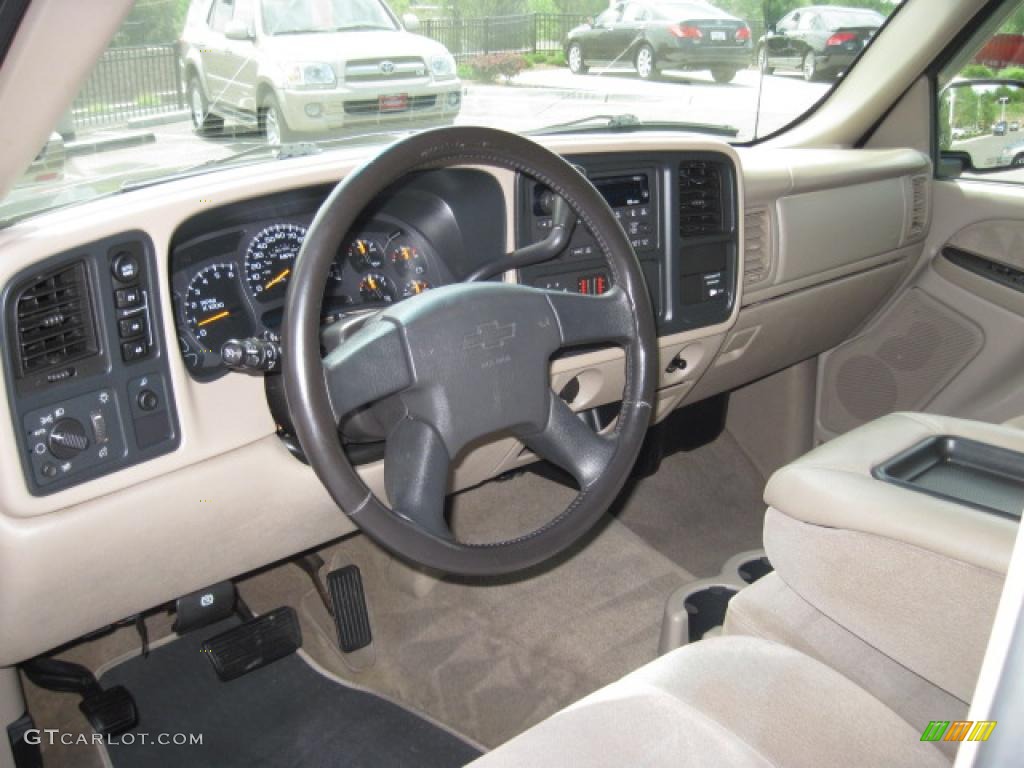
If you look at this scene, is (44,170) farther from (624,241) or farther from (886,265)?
(886,265)

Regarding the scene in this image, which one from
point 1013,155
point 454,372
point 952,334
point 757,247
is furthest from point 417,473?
point 1013,155

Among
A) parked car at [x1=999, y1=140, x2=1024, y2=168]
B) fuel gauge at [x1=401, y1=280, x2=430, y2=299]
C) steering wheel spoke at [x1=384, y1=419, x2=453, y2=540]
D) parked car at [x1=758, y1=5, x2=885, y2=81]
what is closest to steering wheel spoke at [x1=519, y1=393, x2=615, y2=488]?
steering wheel spoke at [x1=384, y1=419, x2=453, y2=540]

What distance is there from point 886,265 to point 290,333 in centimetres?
225

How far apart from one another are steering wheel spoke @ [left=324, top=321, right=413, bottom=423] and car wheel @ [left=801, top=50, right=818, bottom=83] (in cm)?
214

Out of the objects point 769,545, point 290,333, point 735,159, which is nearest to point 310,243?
point 290,333

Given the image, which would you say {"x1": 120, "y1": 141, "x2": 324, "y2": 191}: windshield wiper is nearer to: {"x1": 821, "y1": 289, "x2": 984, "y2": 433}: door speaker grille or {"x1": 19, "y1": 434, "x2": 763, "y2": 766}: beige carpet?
{"x1": 19, "y1": 434, "x2": 763, "y2": 766}: beige carpet

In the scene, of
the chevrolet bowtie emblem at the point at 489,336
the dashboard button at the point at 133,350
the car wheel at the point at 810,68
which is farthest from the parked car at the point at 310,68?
the car wheel at the point at 810,68

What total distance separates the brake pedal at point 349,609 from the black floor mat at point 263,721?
0.37 feet

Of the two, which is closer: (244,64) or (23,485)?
(23,485)

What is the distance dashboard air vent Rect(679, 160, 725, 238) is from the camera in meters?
2.35

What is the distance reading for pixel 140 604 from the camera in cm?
185

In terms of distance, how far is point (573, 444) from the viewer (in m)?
1.68

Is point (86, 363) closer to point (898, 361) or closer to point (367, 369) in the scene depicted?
point (367, 369)

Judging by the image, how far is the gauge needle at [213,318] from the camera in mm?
1733
